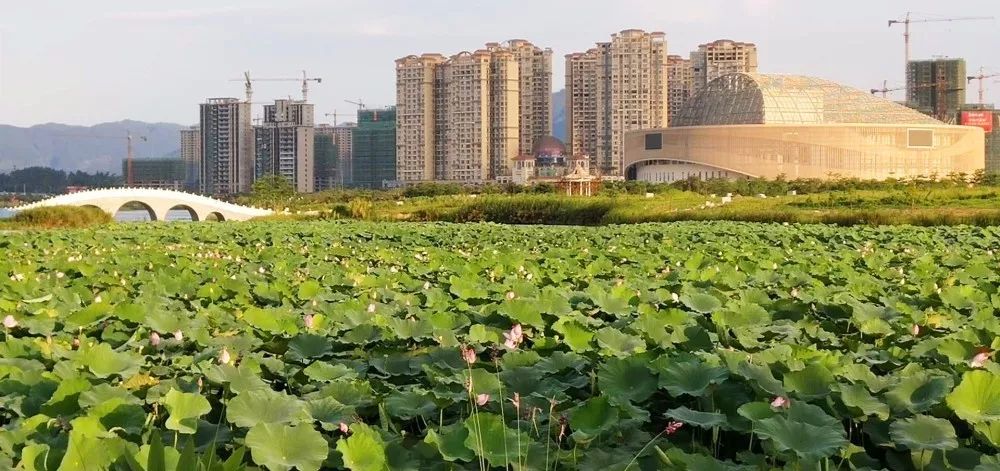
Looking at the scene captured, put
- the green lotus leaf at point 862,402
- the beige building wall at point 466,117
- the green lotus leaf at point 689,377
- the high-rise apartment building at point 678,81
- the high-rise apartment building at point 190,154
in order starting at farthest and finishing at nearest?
1. the high-rise apartment building at point 190,154
2. the high-rise apartment building at point 678,81
3. the beige building wall at point 466,117
4. the green lotus leaf at point 689,377
5. the green lotus leaf at point 862,402

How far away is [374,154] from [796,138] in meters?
78.3

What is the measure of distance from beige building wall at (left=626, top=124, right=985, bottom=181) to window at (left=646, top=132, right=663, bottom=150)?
2.72m

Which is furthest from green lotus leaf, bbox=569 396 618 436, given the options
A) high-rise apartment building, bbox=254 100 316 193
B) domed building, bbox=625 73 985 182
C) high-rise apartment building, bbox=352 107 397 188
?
high-rise apartment building, bbox=352 107 397 188

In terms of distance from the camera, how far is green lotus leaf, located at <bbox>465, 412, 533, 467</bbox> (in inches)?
102

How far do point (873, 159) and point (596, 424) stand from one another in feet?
271

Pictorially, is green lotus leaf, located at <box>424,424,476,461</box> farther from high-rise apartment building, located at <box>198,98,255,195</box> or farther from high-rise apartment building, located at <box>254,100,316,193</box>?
high-rise apartment building, located at <box>198,98,255,195</box>

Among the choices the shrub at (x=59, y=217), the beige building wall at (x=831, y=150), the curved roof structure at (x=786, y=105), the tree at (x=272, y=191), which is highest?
the curved roof structure at (x=786, y=105)

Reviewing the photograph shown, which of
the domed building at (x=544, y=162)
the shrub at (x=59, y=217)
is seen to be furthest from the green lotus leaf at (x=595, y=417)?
the domed building at (x=544, y=162)

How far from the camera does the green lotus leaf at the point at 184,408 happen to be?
2.86m

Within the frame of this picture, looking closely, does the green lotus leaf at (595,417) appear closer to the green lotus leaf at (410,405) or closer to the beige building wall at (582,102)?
the green lotus leaf at (410,405)

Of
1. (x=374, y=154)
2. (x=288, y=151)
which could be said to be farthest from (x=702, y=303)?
(x=374, y=154)

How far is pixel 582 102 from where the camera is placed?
12544cm

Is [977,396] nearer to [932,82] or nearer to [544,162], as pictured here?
[544,162]

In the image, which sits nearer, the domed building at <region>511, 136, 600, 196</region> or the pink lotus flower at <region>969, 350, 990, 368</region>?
the pink lotus flower at <region>969, 350, 990, 368</region>
